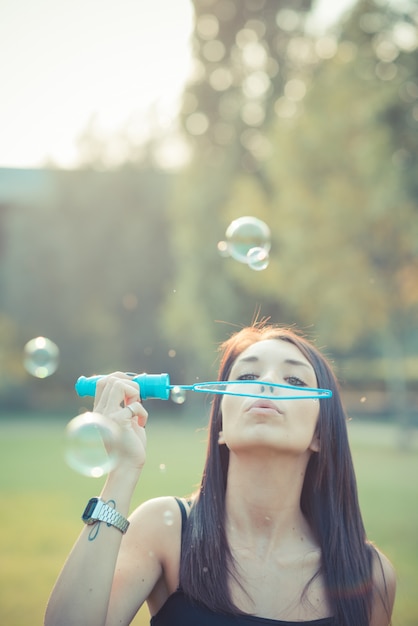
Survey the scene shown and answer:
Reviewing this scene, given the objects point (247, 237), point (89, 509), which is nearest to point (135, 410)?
point (89, 509)

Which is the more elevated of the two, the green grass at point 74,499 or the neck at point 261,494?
the neck at point 261,494

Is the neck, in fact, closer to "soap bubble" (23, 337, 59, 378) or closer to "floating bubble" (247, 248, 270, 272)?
"floating bubble" (247, 248, 270, 272)

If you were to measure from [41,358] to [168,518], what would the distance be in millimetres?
2165

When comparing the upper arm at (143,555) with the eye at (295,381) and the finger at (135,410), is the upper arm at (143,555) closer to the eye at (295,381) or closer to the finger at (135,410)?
the finger at (135,410)

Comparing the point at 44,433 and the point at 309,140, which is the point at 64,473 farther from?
the point at 309,140

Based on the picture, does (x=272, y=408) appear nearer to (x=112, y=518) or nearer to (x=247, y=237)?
(x=112, y=518)

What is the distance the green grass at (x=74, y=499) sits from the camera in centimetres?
494

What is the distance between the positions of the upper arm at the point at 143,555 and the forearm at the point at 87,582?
0.10 meters

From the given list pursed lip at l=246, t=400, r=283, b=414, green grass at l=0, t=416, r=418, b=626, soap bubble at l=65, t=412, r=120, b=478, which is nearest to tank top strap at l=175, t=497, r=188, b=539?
soap bubble at l=65, t=412, r=120, b=478

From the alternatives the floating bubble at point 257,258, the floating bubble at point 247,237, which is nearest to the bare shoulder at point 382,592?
the floating bubble at point 257,258

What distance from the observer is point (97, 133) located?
20016 millimetres

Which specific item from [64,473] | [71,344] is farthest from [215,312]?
[64,473]

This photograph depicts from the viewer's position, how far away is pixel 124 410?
74.0 inches

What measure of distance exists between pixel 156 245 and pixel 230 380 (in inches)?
704
